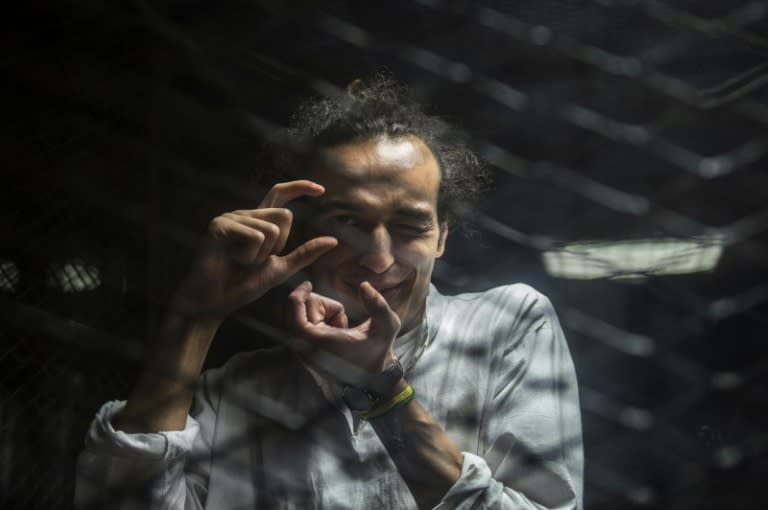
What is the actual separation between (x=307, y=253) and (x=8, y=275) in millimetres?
335

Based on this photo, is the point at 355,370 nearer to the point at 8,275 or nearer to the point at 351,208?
the point at 351,208

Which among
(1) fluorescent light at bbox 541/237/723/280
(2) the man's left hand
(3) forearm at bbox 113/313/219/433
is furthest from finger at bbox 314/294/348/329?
(1) fluorescent light at bbox 541/237/723/280

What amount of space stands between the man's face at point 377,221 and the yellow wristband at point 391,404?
0.07 m

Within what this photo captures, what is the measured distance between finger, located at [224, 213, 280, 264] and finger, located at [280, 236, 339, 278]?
13 millimetres

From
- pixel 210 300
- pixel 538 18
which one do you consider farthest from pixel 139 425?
pixel 538 18

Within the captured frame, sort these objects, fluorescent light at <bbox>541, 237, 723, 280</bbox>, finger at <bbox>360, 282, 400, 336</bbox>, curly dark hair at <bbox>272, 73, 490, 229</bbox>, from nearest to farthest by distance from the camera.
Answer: finger at <bbox>360, 282, 400, 336</bbox> → curly dark hair at <bbox>272, 73, 490, 229</bbox> → fluorescent light at <bbox>541, 237, 723, 280</bbox>

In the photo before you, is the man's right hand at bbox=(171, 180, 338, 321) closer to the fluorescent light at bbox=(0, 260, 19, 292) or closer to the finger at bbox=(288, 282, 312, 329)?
the finger at bbox=(288, 282, 312, 329)

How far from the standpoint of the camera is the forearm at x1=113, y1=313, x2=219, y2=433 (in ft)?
1.88

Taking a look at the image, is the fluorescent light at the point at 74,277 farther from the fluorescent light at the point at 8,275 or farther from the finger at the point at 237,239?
the finger at the point at 237,239

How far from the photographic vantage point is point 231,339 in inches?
28.5

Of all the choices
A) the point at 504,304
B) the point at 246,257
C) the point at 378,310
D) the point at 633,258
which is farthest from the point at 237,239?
the point at 633,258

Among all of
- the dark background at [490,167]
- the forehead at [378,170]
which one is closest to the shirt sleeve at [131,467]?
the dark background at [490,167]

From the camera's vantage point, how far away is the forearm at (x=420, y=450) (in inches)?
22.6

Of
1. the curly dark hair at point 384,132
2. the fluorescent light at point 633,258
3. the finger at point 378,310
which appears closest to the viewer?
the finger at point 378,310
